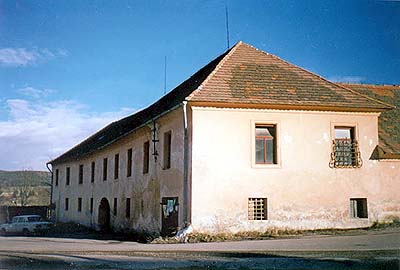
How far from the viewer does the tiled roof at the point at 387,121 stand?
60.7 feet

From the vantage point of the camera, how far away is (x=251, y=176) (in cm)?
1688

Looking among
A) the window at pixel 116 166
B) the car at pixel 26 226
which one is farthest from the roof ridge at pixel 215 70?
the car at pixel 26 226

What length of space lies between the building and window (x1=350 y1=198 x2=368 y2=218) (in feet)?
0.13

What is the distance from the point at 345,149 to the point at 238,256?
816cm

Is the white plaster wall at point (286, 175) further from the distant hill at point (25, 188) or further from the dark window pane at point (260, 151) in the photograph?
the distant hill at point (25, 188)

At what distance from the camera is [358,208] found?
59.3 feet

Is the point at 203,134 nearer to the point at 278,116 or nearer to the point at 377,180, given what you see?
the point at 278,116

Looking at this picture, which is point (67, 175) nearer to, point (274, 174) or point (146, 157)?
point (146, 157)

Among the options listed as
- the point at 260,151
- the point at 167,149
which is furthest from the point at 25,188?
the point at 260,151

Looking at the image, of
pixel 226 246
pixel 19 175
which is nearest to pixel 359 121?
pixel 226 246

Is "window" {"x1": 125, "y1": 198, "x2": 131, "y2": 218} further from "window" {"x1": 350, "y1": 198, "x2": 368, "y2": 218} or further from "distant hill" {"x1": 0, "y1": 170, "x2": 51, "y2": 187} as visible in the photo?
"distant hill" {"x1": 0, "y1": 170, "x2": 51, "y2": 187}

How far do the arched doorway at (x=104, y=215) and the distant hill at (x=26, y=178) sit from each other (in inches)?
853

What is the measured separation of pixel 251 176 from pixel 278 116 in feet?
8.19

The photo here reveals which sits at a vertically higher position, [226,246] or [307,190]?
[307,190]
